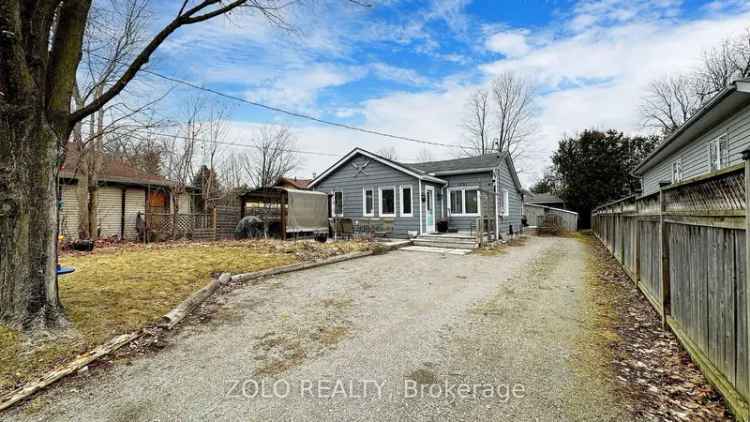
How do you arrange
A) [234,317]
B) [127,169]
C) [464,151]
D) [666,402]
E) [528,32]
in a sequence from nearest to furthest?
[666,402] < [234,317] < [528,32] < [127,169] < [464,151]

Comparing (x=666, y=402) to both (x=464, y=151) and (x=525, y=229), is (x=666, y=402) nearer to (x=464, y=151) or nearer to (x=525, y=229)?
(x=525, y=229)

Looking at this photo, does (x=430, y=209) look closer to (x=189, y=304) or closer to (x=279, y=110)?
(x=279, y=110)

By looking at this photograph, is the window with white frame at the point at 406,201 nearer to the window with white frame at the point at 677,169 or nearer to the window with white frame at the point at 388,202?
the window with white frame at the point at 388,202

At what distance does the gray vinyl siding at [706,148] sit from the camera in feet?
21.5

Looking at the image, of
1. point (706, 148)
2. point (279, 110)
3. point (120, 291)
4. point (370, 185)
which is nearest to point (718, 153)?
point (706, 148)

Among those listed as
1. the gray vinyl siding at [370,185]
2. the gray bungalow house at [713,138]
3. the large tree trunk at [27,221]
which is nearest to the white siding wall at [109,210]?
the gray vinyl siding at [370,185]

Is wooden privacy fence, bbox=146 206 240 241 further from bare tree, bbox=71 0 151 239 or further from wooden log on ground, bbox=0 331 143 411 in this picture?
wooden log on ground, bbox=0 331 143 411

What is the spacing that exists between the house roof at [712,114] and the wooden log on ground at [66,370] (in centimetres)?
955

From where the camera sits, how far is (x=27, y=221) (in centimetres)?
355

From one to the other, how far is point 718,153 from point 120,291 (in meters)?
13.1

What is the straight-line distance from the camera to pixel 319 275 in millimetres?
7684

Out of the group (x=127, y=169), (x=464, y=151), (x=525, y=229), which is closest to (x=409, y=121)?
(x=464, y=151)

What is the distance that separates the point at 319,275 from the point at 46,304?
15.4ft

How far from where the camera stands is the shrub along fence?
218 cm
